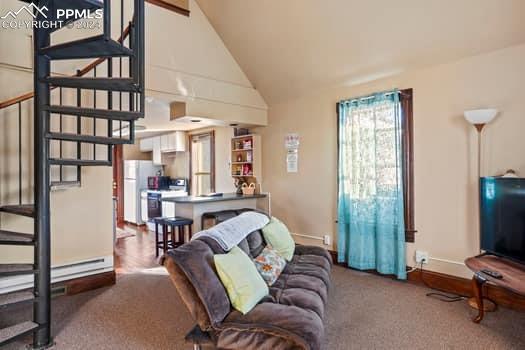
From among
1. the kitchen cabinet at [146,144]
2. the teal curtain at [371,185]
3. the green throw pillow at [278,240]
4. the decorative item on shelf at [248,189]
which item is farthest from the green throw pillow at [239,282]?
the kitchen cabinet at [146,144]

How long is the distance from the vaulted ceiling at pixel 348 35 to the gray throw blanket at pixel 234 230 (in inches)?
87.6

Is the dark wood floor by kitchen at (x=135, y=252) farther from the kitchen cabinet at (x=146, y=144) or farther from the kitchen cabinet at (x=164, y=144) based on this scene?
the kitchen cabinet at (x=146, y=144)

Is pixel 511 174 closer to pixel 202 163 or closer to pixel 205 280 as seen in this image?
pixel 205 280

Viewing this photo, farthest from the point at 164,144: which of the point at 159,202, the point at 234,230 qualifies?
the point at 234,230

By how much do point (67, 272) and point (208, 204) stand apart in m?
1.94

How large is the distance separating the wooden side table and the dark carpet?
0.85ft

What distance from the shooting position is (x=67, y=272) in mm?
3258

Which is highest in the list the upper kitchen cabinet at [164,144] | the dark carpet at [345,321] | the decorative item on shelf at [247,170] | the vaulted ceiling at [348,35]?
the vaulted ceiling at [348,35]

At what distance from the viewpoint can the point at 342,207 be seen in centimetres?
402

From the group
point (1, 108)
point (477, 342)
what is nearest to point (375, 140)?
point (477, 342)

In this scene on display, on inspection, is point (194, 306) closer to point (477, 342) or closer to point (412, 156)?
point (477, 342)

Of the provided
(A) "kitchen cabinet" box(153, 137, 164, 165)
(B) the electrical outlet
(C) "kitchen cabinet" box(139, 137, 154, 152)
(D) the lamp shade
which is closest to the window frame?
(B) the electrical outlet

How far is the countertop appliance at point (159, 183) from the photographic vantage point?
7.07m

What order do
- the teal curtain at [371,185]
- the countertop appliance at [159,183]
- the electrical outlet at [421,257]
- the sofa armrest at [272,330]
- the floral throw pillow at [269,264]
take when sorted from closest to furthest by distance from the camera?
the sofa armrest at [272,330] < the floral throw pillow at [269,264] < the electrical outlet at [421,257] < the teal curtain at [371,185] < the countertop appliance at [159,183]
